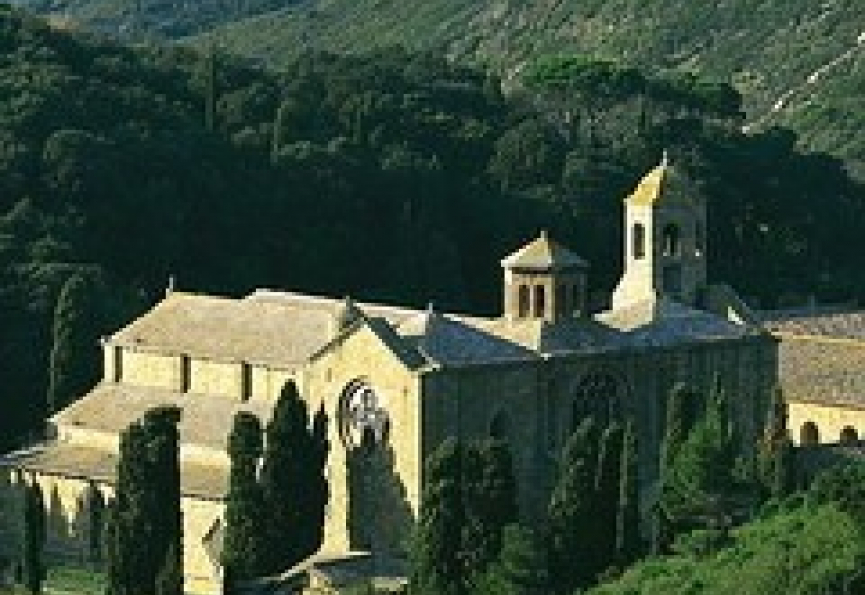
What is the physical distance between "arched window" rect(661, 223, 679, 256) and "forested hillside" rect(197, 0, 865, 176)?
58.6m

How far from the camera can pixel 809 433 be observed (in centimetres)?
7638

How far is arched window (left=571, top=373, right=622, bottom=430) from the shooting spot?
61.5 meters

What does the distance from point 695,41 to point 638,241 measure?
93187mm

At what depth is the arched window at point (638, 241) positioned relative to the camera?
231 feet

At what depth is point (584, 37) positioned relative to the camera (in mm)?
166750

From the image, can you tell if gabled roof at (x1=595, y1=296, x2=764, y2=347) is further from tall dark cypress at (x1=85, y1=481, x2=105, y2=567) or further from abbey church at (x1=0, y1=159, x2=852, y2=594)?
tall dark cypress at (x1=85, y1=481, x2=105, y2=567)

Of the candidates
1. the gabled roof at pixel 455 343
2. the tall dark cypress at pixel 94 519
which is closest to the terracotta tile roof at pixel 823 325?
the gabled roof at pixel 455 343

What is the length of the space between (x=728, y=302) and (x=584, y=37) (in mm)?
97345

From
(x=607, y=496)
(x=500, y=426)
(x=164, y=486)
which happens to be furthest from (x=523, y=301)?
(x=164, y=486)

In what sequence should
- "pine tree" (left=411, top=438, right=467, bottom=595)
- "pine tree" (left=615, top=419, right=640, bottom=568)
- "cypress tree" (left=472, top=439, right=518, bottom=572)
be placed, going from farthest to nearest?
"pine tree" (left=615, top=419, right=640, bottom=568)
"cypress tree" (left=472, top=439, right=518, bottom=572)
"pine tree" (left=411, top=438, right=467, bottom=595)

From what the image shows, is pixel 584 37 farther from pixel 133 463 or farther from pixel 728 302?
pixel 133 463

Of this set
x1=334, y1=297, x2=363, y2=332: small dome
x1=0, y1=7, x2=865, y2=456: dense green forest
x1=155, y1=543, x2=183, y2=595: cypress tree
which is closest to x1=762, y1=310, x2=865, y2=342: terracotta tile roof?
x1=0, y1=7, x2=865, y2=456: dense green forest

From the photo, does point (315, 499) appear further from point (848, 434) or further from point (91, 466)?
point (848, 434)

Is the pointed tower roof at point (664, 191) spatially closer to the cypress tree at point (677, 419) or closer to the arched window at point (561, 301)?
the arched window at point (561, 301)
